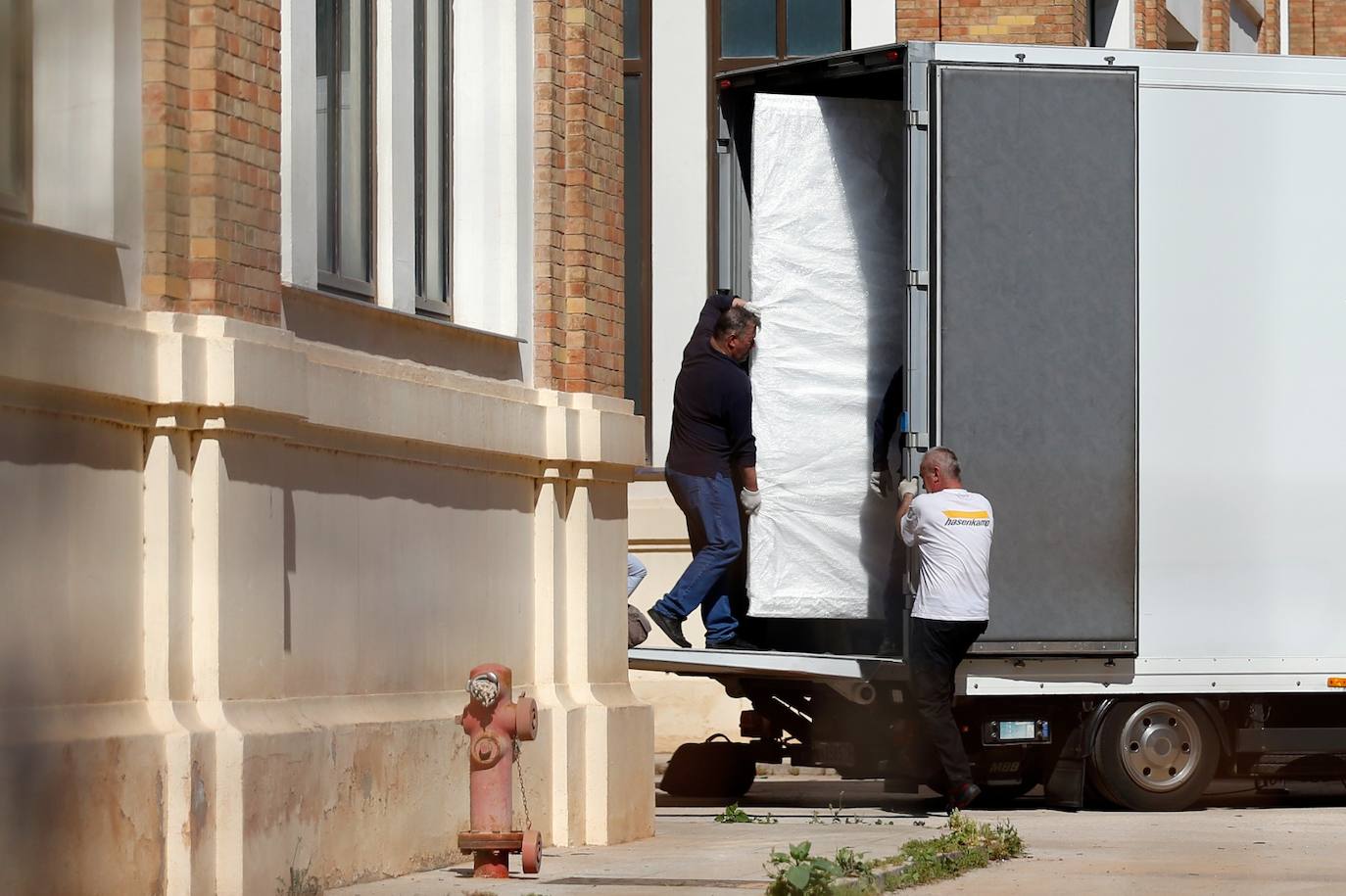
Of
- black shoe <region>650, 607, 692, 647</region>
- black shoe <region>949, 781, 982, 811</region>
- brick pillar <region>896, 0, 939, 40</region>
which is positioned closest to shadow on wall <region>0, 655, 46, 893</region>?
black shoe <region>949, 781, 982, 811</region>

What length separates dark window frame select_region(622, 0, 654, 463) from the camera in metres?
15.0

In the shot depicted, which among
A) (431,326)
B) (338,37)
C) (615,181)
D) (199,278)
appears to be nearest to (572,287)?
(615,181)

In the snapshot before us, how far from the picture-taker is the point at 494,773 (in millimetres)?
7016

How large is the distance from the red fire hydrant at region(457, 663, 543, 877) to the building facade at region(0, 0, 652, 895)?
0.40 meters

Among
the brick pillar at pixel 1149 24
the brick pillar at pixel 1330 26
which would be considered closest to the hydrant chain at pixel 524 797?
the brick pillar at pixel 1149 24

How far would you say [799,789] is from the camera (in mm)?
12672

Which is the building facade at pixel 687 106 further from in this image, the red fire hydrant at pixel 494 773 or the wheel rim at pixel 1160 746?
the red fire hydrant at pixel 494 773

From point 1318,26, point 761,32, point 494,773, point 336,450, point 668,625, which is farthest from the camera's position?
point 1318,26

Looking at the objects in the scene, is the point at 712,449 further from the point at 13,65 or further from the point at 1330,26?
the point at 1330,26

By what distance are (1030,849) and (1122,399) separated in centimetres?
284

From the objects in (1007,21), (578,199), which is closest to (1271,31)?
(1007,21)

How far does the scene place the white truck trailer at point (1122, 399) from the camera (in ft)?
33.5

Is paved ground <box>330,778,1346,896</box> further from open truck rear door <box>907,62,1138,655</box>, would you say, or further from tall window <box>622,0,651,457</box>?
tall window <box>622,0,651,457</box>

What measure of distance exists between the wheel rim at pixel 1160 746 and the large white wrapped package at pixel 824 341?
148 cm
